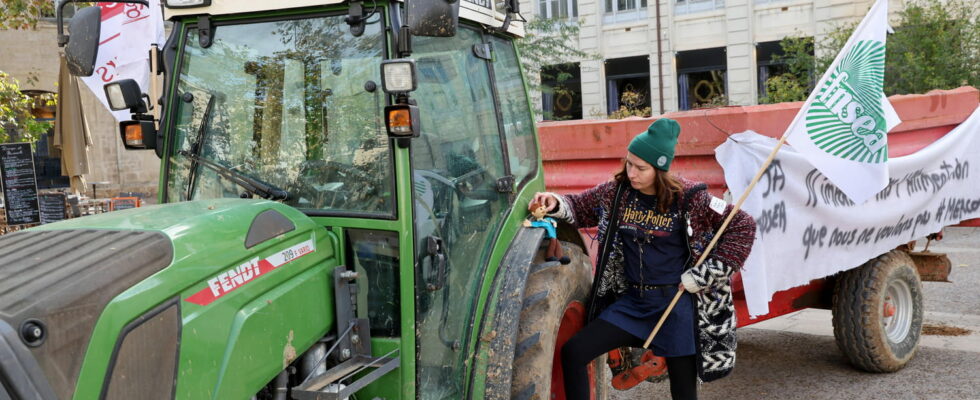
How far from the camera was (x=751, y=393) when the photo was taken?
5.62 metres

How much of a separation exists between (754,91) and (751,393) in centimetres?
2053

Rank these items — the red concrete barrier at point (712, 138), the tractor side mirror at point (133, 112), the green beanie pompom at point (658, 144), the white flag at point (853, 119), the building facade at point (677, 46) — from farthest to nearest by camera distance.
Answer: the building facade at point (677, 46), the red concrete barrier at point (712, 138), the white flag at point (853, 119), the green beanie pompom at point (658, 144), the tractor side mirror at point (133, 112)

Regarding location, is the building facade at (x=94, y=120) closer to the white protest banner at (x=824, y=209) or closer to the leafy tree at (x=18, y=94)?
the leafy tree at (x=18, y=94)

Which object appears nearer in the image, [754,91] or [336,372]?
[336,372]

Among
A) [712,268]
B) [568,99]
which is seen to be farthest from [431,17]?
[568,99]

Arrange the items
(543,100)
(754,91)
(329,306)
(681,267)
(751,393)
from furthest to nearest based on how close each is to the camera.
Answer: (543,100) → (754,91) → (751,393) → (681,267) → (329,306)

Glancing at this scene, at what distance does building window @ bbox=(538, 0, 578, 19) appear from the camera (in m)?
26.5

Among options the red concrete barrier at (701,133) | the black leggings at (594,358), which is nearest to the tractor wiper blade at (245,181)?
the black leggings at (594,358)

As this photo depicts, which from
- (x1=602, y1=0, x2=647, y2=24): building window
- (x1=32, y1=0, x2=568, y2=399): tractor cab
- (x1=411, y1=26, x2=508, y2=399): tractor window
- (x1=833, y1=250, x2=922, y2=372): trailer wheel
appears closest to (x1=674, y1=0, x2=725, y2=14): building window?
(x1=602, y1=0, x2=647, y2=24): building window

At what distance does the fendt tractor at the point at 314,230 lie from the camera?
2430 mm

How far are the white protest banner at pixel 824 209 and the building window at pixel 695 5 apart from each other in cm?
1928

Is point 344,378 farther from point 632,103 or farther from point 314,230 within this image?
point 632,103

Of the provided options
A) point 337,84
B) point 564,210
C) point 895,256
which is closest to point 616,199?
point 564,210

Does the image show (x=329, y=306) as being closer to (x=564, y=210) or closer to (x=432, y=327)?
(x=432, y=327)
